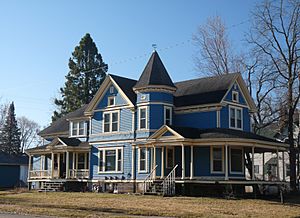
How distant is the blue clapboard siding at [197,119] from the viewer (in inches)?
1323

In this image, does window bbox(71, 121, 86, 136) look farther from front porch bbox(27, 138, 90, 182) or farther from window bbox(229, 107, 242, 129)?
window bbox(229, 107, 242, 129)

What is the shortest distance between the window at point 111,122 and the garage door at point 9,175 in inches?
789

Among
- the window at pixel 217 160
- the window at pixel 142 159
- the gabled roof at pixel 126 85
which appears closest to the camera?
the window at pixel 217 160

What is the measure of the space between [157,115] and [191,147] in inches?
179

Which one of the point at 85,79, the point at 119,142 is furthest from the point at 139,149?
the point at 85,79

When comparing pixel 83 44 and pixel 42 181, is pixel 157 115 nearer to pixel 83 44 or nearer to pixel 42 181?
pixel 42 181

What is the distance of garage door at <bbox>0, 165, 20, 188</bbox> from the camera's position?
171ft

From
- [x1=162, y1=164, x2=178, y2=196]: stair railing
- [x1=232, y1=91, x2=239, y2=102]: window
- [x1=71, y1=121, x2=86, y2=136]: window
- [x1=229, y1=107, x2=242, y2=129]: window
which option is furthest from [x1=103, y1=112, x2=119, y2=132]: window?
[x1=232, y1=91, x2=239, y2=102]: window

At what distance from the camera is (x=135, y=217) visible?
17797mm

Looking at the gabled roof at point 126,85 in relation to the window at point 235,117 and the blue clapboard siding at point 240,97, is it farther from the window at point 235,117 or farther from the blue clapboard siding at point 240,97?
the window at point 235,117

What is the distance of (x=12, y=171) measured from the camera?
175 ft

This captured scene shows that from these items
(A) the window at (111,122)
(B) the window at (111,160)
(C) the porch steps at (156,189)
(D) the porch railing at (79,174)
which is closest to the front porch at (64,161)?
(D) the porch railing at (79,174)

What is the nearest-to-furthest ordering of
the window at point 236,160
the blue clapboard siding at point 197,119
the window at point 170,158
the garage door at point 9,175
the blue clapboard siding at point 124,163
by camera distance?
the window at point 236,160, the blue clapboard siding at point 197,119, the window at point 170,158, the blue clapboard siding at point 124,163, the garage door at point 9,175

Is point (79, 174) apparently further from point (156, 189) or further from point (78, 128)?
point (156, 189)
